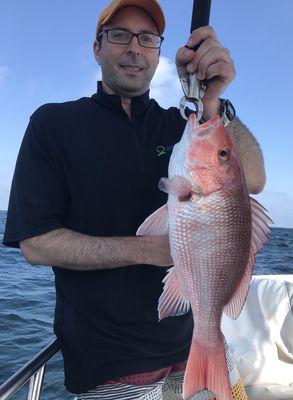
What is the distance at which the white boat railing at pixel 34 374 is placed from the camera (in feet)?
6.89

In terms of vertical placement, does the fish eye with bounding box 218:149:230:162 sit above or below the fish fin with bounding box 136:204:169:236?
above

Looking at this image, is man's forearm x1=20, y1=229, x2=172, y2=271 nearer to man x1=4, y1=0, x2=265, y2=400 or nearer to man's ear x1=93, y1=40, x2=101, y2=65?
man x1=4, y1=0, x2=265, y2=400

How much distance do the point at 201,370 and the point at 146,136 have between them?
1.28 meters

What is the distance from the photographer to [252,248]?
1.82 m

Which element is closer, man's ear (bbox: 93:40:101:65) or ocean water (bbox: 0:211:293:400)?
man's ear (bbox: 93:40:101:65)

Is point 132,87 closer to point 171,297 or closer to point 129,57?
point 129,57

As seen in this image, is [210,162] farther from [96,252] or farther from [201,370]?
[201,370]

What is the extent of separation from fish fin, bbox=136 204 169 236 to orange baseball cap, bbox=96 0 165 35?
1239mm

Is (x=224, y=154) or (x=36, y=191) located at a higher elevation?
(x=224, y=154)

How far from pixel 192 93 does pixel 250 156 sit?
718mm

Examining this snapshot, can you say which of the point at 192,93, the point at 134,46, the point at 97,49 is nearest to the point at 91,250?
the point at 192,93

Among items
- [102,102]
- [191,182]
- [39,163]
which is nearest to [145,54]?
[102,102]

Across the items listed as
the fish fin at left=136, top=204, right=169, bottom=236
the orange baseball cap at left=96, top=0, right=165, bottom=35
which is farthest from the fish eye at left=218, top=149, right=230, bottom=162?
the orange baseball cap at left=96, top=0, right=165, bottom=35

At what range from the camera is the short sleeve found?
2197 mm
